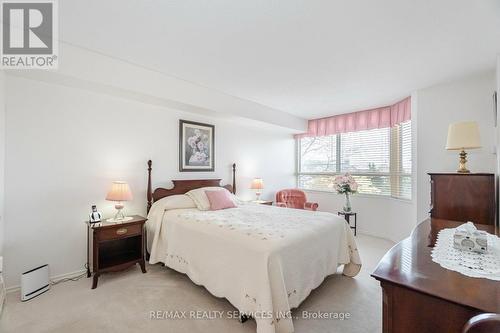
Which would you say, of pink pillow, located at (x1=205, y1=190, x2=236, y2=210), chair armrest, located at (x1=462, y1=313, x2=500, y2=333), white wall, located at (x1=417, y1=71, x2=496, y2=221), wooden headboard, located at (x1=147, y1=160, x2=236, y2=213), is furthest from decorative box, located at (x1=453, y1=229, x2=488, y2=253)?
wooden headboard, located at (x1=147, y1=160, x2=236, y2=213)

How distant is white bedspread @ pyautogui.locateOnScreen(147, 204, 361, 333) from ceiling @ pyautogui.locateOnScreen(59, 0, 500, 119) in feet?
5.94

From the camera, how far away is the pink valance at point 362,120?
Answer: 13.0 feet

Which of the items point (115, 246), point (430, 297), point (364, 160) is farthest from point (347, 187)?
point (115, 246)

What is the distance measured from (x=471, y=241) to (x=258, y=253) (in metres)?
1.31

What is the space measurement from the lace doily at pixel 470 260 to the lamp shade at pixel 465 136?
128cm

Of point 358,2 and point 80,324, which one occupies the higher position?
point 358,2

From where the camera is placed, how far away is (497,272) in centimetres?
103

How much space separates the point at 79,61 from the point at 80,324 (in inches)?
96.5

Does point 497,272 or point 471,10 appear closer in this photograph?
point 497,272

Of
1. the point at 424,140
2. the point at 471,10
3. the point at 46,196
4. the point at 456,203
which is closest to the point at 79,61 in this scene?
the point at 46,196

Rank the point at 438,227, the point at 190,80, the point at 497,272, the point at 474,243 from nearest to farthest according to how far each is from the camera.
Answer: the point at 497,272
the point at 474,243
the point at 438,227
the point at 190,80

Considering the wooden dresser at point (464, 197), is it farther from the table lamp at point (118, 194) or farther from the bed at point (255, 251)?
the table lamp at point (118, 194)

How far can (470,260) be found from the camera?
46.0 inches

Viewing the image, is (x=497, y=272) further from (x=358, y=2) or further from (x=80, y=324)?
(x=80, y=324)
